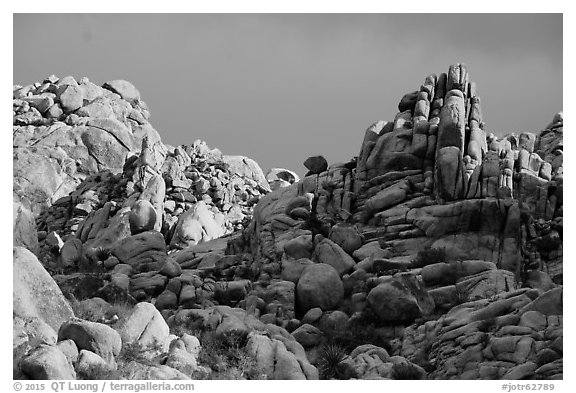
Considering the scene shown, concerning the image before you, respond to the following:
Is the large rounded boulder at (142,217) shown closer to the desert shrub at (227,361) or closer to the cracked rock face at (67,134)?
the cracked rock face at (67,134)

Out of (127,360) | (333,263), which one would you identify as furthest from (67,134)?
(127,360)

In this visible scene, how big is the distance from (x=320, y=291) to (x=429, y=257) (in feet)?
21.2

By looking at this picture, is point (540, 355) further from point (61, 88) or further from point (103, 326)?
point (61, 88)

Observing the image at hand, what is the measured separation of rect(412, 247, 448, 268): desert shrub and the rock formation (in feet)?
0.25

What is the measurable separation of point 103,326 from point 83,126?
56234 mm

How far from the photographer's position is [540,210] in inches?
2436

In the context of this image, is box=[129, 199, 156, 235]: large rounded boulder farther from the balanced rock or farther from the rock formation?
the balanced rock

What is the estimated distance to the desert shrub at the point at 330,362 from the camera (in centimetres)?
4535

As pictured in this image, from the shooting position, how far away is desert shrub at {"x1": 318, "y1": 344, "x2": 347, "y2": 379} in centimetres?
4535

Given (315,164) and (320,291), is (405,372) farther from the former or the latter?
(315,164)

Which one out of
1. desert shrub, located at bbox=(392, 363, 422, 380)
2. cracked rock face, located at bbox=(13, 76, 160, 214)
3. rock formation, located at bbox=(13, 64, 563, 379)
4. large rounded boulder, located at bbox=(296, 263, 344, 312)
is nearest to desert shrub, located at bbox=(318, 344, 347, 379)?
rock formation, located at bbox=(13, 64, 563, 379)

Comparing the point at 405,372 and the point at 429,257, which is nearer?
the point at 405,372

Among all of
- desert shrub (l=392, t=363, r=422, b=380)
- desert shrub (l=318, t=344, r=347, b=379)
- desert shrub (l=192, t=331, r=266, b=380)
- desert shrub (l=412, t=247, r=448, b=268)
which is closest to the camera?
desert shrub (l=192, t=331, r=266, b=380)

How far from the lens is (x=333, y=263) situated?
58.4 metres
